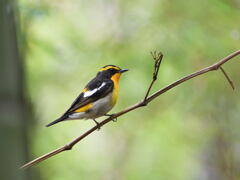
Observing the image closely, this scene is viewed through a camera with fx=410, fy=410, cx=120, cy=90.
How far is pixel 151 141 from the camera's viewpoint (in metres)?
6.36

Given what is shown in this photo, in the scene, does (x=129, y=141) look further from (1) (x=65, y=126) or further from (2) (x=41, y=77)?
(2) (x=41, y=77)

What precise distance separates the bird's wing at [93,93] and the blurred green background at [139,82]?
60 cm

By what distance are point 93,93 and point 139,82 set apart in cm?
125

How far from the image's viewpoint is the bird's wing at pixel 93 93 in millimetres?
3911

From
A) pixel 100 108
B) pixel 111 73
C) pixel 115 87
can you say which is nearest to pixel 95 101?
pixel 100 108

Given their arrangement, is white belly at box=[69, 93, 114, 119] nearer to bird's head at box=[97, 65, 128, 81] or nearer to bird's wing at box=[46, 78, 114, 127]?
bird's wing at box=[46, 78, 114, 127]

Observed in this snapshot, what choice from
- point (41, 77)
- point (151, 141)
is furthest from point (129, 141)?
point (41, 77)

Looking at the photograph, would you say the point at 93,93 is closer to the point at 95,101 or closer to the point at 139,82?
the point at 95,101

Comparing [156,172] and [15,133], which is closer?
[15,133]

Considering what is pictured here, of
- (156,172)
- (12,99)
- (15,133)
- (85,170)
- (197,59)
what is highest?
(12,99)

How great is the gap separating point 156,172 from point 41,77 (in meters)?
2.20

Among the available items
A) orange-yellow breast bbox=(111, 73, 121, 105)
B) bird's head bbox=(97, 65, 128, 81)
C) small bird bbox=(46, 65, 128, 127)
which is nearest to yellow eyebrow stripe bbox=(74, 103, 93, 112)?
small bird bbox=(46, 65, 128, 127)

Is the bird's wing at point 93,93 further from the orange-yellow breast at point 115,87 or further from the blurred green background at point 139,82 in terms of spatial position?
the blurred green background at point 139,82


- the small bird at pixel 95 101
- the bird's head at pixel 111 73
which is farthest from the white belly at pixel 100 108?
the bird's head at pixel 111 73
